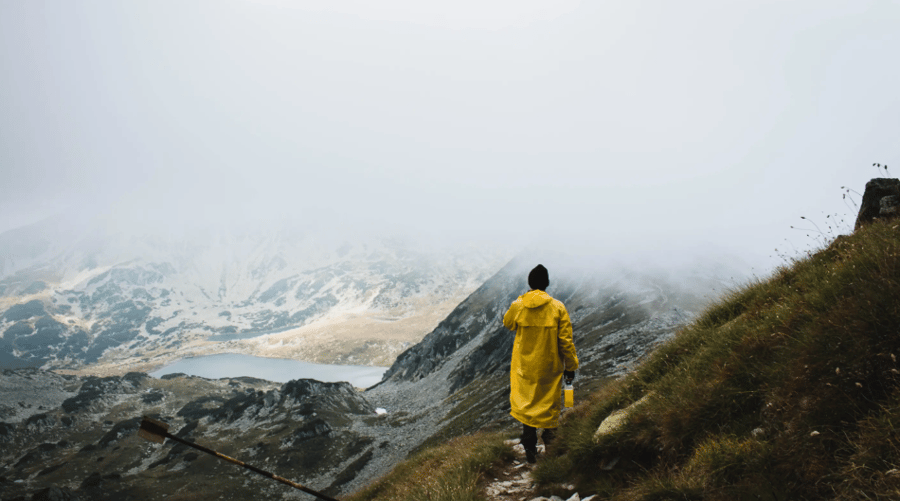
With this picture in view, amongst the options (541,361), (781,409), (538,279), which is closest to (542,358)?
(541,361)

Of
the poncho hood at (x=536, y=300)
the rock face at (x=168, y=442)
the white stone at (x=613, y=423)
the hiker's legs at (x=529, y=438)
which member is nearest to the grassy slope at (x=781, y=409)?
the white stone at (x=613, y=423)

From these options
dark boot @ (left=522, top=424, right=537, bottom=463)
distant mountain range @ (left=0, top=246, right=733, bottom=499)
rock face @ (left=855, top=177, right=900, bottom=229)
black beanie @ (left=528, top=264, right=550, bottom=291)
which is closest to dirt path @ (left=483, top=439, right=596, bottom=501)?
dark boot @ (left=522, top=424, right=537, bottom=463)

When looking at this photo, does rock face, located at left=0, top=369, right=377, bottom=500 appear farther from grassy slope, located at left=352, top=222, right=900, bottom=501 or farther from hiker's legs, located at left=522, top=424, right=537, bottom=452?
grassy slope, located at left=352, top=222, right=900, bottom=501

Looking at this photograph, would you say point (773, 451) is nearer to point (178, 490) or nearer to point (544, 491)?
point (544, 491)

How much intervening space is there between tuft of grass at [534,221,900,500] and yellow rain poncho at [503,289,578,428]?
102 centimetres

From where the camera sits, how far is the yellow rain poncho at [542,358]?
8.12m

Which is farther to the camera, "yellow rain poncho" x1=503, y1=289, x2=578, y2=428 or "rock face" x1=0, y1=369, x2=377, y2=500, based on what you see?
"rock face" x1=0, y1=369, x2=377, y2=500

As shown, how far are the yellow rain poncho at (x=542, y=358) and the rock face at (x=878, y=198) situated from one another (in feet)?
23.1

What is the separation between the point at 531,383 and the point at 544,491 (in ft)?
6.62

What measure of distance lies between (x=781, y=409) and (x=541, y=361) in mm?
4188

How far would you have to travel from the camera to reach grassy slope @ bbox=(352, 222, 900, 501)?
11.9ft

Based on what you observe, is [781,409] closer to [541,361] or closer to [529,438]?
[541,361]

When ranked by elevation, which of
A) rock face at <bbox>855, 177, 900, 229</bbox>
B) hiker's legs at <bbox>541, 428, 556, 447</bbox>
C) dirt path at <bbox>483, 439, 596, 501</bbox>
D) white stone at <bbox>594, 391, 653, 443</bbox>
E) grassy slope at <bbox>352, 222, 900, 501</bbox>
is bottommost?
dirt path at <bbox>483, 439, 596, 501</bbox>

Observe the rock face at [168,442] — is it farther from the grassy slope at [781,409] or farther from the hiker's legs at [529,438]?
the grassy slope at [781,409]
